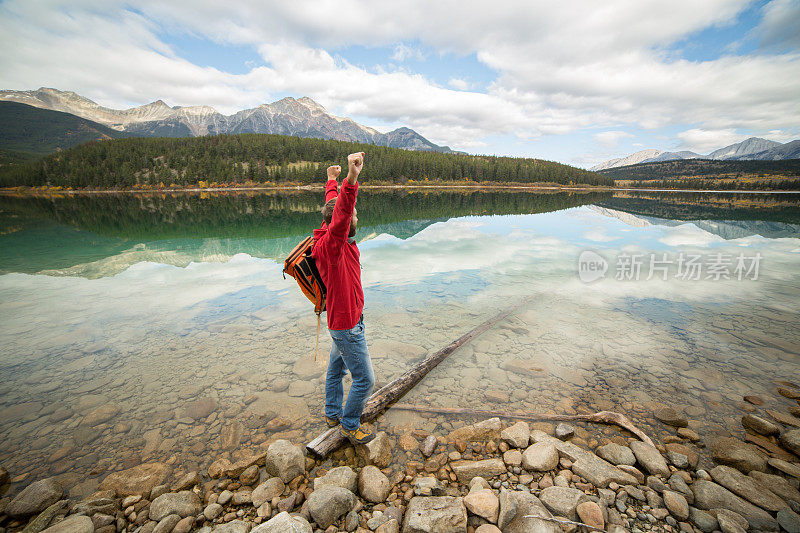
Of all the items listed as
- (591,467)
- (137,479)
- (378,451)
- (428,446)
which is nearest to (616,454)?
(591,467)

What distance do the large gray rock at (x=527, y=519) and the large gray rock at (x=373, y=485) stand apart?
59.8 inches

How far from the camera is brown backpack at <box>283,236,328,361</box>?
4527 mm

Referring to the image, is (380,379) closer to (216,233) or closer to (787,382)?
(787,382)

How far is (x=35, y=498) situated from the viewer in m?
4.30

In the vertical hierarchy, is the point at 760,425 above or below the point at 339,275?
below

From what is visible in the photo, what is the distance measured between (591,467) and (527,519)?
5.12 ft

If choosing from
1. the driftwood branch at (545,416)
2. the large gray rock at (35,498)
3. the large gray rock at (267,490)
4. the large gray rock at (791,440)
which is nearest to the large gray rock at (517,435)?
the driftwood branch at (545,416)

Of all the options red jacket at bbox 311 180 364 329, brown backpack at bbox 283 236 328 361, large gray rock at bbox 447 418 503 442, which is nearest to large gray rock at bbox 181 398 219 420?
brown backpack at bbox 283 236 328 361

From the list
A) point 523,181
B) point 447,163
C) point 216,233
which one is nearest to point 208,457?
point 216,233

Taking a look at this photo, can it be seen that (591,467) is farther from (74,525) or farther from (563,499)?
(74,525)

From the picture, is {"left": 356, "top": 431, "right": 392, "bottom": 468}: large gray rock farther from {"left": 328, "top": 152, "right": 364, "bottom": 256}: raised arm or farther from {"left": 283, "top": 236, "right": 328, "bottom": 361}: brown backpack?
{"left": 328, "top": 152, "right": 364, "bottom": 256}: raised arm

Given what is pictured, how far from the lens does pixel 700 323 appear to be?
10641 mm

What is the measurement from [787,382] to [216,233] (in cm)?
3447

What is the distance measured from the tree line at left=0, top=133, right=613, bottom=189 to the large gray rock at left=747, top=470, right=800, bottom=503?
129759mm
